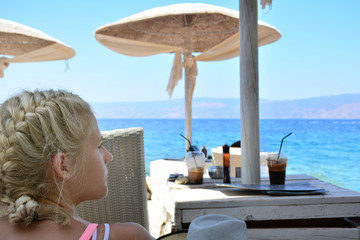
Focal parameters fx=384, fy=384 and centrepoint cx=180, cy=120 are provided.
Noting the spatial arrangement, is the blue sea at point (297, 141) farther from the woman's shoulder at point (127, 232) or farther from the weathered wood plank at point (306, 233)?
the woman's shoulder at point (127, 232)

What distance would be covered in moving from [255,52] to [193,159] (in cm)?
65

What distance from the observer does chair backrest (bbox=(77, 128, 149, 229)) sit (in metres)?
1.89

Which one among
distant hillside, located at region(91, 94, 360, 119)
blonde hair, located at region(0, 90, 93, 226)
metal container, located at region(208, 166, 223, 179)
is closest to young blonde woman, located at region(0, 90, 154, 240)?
blonde hair, located at region(0, 90, 93, 226)

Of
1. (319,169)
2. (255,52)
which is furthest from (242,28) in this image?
(319,169)

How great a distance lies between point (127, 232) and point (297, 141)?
26.9m

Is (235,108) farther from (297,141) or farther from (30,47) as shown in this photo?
(30,47)

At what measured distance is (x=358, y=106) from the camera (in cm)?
3356

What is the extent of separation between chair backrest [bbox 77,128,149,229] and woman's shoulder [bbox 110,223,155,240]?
1.02 m

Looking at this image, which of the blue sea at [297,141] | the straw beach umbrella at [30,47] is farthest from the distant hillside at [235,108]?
the straw beach umbrella at [30,47]

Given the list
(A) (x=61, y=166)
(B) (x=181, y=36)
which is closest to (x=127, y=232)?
(A) (x=61, y=166)

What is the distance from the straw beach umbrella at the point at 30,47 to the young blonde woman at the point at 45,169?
5.01m

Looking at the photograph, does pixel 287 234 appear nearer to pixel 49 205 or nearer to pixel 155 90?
pixel 49 205

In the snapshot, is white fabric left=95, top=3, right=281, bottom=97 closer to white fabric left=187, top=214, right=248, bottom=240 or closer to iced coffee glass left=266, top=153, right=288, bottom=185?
iced coffee glass left=266, top=153, right=288, bottom=185

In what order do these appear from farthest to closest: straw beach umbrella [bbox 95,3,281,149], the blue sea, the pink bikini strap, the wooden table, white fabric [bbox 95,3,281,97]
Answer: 1. the blue sea
2. straw beach umbrella [bbox 95,3,281,149]
3. white fabric [bbox 95,3,281,97]
4. the wooden table
5. the pink bikini strap
